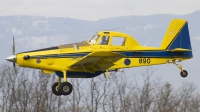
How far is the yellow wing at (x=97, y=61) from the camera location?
24609 mm

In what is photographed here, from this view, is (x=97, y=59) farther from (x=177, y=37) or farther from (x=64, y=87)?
(x=177, y=37)

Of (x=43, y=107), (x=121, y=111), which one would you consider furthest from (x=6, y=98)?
(x=121, y=111)

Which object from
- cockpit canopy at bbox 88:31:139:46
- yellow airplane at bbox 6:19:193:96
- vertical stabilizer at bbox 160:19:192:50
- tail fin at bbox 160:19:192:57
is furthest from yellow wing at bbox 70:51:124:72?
vertical stabilizer at bbox 160:19:192:50

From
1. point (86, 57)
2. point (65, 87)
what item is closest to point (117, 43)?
point (86, 57)

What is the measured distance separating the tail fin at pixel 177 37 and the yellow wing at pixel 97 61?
3.66 meters

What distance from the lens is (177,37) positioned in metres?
29.3

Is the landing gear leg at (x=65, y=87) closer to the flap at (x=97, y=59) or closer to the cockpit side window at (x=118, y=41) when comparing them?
the flap at (x=97, y=59)

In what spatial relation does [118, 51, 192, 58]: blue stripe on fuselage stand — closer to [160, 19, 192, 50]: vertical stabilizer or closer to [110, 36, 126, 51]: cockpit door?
[160, 19, 192, 50]: vertical stabilizer

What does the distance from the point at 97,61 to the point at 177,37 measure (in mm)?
5210

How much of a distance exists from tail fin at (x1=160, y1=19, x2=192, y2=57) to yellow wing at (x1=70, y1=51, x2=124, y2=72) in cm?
366

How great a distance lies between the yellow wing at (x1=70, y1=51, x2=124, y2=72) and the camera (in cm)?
2461

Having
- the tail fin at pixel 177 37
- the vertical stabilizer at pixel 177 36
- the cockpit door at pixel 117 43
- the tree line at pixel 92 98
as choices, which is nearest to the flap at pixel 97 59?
the cockpit door at pixel 117 43

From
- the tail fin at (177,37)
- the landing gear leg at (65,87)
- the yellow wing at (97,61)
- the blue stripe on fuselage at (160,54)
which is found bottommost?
the landing gear leg at (65,87)

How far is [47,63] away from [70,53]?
3.42 ft
